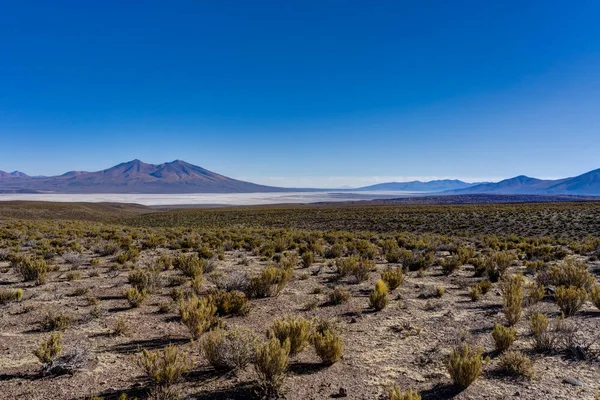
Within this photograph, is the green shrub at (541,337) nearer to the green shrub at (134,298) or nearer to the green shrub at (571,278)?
the green shrub at (571,278)

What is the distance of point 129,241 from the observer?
54.6 ft

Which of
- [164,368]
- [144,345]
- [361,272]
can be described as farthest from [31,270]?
[361,272]

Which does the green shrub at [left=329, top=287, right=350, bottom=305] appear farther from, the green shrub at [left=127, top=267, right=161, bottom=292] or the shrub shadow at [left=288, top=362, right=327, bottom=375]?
the green shrub at [left=127, top=267, right=161, bottom=292]

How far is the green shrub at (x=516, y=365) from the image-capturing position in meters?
4.48

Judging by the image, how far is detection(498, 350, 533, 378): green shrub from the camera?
4.48 meters

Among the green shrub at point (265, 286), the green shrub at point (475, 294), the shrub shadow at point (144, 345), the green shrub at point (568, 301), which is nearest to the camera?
the shrub shadow at point (144, 345)

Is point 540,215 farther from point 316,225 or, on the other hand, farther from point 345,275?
point 345,275

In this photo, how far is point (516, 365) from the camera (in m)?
4.53

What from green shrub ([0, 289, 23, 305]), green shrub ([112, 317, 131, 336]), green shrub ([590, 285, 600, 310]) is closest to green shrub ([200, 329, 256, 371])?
green shrub ([112, 317, 131, 336])

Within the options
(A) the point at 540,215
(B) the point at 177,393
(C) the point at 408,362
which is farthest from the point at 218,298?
(A) the point at 540,215

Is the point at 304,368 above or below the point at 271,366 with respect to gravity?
below

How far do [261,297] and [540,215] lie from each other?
35.0m

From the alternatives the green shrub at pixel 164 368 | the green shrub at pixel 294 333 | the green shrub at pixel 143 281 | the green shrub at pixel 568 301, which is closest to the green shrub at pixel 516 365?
the green shrub at pixel 294 333

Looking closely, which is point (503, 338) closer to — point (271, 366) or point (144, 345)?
point (271, 366)
